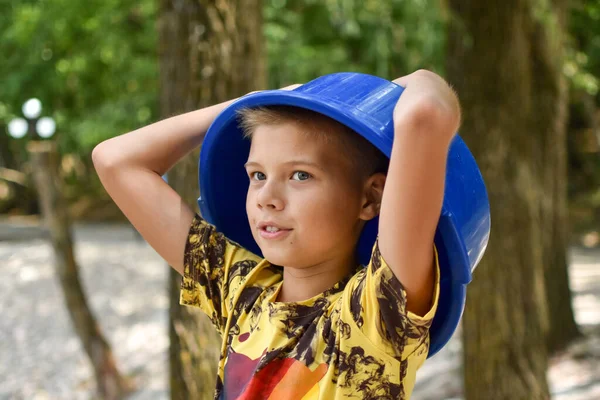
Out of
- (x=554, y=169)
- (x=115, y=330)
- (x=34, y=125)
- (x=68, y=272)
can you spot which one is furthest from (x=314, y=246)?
(x=115, y=330)

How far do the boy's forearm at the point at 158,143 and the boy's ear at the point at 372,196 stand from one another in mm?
438

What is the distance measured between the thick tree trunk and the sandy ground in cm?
216

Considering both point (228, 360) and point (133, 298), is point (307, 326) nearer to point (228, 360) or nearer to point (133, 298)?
point (228, 360)

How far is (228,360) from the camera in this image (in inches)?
58.2

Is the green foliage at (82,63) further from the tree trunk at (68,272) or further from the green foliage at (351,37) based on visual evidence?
the tree trunk at (68,272)

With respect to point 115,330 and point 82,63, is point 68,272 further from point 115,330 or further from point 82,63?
point 82,63

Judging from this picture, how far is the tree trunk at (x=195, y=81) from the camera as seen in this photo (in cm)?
304

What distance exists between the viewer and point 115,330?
9156mm

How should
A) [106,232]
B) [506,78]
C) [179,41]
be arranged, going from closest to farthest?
[179,41]
[506,78]
[106,232]

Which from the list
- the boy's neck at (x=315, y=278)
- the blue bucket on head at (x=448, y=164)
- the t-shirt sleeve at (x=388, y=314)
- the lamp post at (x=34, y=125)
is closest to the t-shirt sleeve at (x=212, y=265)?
the boy's neck at (x=315, y=278)

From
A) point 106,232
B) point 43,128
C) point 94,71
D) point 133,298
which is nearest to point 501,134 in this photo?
point 43,128

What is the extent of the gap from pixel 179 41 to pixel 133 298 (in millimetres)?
7750

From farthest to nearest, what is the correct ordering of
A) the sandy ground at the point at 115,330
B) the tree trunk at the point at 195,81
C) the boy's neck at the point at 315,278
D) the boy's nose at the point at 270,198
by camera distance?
the sandy ground at the point at 115,330 < the tree trunk at the point at 195,81 < the boy's neck at the point at 315,278 < the boy's nose at the point at 270,198

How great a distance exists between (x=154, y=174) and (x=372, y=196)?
0.53 meters
